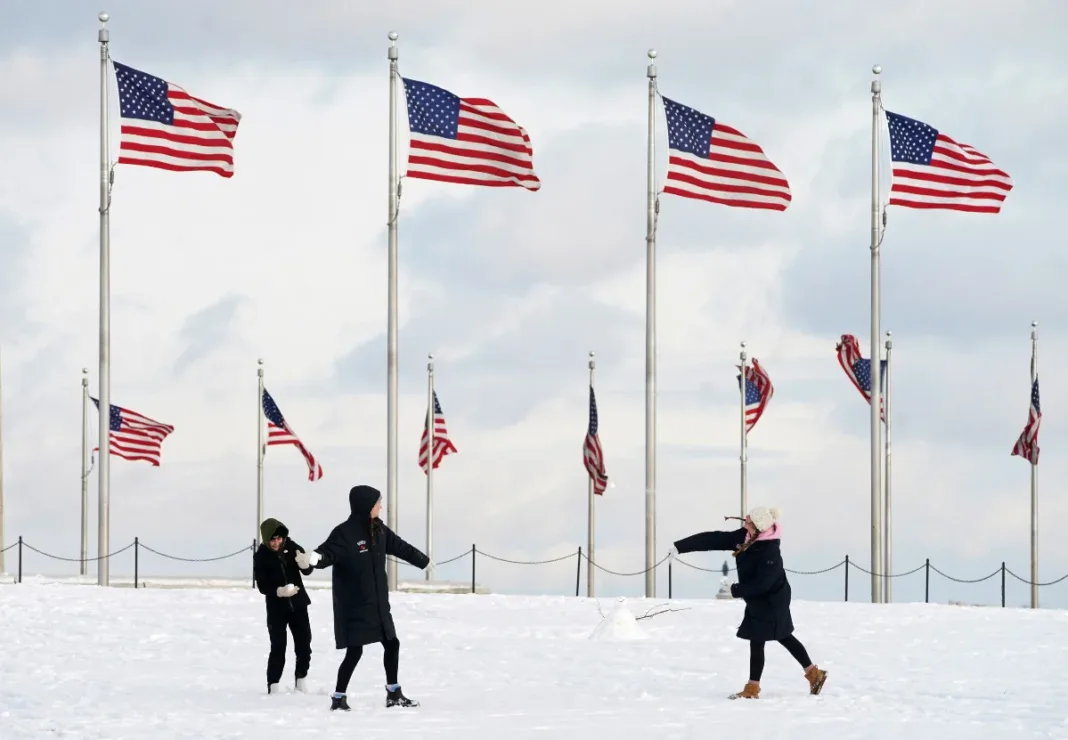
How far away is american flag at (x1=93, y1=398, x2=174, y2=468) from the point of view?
3391cm

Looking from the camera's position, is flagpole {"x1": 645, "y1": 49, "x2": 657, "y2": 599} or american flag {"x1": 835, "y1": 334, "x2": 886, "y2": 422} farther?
american flag {"x1": 835, "y1": 334, "x2": 886, "y2": 422}

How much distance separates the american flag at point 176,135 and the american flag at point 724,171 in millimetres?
6893

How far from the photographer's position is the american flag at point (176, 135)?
27109 mm

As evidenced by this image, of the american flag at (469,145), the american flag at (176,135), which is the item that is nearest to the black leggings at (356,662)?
the american flag at (469,145)

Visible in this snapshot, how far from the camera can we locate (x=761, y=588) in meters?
14.5

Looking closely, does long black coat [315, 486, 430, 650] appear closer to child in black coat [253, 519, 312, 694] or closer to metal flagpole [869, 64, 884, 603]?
child in black coat [253, 519, 312, 694]

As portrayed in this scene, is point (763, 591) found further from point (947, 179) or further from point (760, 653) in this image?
point (947, 179)

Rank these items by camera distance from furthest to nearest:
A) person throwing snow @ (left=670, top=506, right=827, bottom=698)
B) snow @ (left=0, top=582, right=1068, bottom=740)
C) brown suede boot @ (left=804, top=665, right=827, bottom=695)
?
brown suede boot @ (left=804, top=665, right=827, bottom=695)
person throwing snow @ (left=670, top=506, right=827, bottom=698)
snow @ (left=0, top=582, right=1068, bottom=740)

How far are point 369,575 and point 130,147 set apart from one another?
14951 millimetres

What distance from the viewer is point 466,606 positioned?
24.4 m

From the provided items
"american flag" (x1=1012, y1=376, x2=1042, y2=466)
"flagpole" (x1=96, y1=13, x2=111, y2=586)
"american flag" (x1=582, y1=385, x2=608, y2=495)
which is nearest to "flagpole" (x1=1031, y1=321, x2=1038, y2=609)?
"american flag" (x1=1012, y1=376, x2=1042, y2=466)

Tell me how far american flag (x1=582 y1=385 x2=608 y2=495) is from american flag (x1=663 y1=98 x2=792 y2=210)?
943cm

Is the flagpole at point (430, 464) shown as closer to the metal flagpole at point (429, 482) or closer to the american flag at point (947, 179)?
the metal flagpole at point (429, 482)

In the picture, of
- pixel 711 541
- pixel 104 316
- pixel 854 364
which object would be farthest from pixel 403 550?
pixel 854 364
